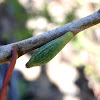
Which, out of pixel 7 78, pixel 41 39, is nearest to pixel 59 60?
pixel 41 39

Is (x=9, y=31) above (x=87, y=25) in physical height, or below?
above

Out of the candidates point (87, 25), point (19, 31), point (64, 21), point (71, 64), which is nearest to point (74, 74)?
point (71, 64)

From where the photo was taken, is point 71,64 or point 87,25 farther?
point 71,64

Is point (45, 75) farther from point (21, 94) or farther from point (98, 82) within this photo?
point (98, 82)

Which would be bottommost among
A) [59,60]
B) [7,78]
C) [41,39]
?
[7,78]

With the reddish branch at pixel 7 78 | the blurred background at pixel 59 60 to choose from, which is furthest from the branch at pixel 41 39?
the blurred background at pixel 59 60

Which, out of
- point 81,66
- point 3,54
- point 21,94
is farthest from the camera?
point 81,66

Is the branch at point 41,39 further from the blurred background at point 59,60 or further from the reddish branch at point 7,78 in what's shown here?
the blurred background at point 59,60

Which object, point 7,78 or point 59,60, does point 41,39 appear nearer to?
point 7,78
